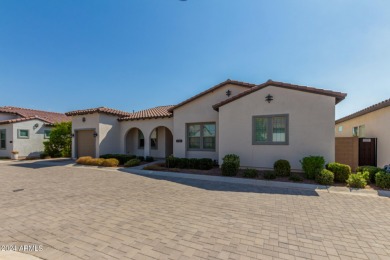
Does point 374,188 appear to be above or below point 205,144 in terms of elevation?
below

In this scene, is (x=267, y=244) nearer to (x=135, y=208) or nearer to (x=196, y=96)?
(x=135, y=208)

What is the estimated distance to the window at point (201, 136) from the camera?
13320 millimetres

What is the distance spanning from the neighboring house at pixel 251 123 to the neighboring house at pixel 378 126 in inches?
123

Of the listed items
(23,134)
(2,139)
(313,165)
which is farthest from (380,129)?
(2,139)

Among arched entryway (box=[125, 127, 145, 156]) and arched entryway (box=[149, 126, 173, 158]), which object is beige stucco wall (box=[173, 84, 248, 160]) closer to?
arched entryway (box=[149, 126, 173, 158])

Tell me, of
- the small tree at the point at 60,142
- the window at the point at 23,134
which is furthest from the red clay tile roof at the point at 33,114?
the small tree at the point at 60,142

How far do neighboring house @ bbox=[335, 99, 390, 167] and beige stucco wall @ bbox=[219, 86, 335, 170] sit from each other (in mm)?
3229

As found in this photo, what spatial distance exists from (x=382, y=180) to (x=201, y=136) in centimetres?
927

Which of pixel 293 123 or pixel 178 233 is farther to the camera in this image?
pixel 293 123

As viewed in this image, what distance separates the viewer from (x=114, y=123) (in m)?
17.2

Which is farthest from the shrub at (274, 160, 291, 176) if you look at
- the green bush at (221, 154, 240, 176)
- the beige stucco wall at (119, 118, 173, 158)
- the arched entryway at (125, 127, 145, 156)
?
the arched entryway at (125, 127, 145, 156)

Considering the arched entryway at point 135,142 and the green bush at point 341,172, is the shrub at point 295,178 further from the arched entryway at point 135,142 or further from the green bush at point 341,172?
the arched entryway at point 135,142

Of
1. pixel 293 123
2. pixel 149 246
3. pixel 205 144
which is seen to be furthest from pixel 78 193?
pixel 293 123

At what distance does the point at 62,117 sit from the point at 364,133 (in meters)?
34.2
